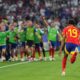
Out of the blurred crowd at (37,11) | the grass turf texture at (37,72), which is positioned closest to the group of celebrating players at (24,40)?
the grass turf texture at (37,72)

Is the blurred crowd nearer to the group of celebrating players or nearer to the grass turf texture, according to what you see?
the group of celebrating players

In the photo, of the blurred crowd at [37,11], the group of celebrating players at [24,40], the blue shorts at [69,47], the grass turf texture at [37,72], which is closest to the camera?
the grass turf texture at [37,72]

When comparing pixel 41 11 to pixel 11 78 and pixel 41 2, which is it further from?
pixel 11 78

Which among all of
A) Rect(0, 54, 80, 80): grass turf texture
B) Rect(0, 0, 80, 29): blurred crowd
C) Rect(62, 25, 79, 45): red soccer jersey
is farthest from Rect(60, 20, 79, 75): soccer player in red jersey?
Rect(0, 0, 80, 29): blurred crowd

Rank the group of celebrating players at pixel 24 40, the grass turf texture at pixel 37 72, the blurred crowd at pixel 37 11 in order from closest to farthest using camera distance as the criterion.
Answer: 1. the grass turf texture at pixel 37 72
2. the group of celebrating players at pixel 24 40
3. the blurred crowd at pixel 37 11

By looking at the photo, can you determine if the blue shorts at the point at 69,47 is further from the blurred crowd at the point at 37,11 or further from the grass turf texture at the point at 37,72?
the blurred crowd at the point at 37,11

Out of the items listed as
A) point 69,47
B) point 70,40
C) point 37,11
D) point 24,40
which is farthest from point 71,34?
point 37,11

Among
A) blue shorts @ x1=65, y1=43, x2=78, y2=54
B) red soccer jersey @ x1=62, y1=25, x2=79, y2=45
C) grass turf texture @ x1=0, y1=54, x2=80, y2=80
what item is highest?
red soccer jersey @ x1=62, y1=25, x2=79, y2=45

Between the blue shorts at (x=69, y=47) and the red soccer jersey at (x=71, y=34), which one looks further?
the blue shorts at (x=69, y=47)

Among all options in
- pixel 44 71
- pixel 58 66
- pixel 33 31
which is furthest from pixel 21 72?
pixel 33 31

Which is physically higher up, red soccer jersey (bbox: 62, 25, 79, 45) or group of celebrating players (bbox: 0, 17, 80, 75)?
red soccer jersey (bbox: 62, 25, 79, 45)

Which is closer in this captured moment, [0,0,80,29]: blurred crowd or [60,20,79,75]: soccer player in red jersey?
[60,20,79,75]: soccer player in red jersey

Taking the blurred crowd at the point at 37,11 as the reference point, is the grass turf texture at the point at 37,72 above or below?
below

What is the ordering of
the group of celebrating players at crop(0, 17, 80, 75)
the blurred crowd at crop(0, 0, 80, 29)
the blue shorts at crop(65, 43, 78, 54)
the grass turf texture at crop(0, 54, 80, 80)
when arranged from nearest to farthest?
the grass turf texture at crop(0, 54, 80, 80) → the blue shorts at crop(65, 43, 78, 54) → the group of celebrating players at crop(0, 17, 80, 75) → the blurred crowd at crop(0, 0, 80, 29)
